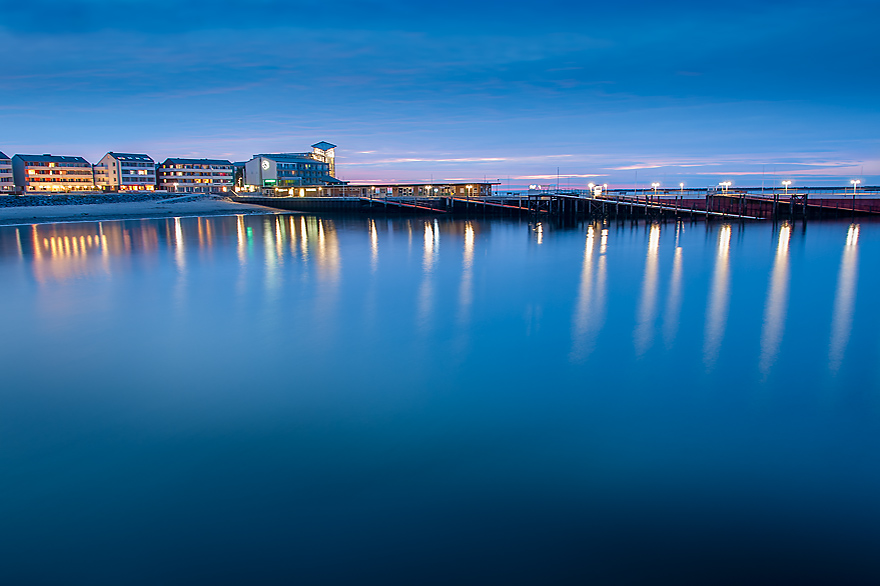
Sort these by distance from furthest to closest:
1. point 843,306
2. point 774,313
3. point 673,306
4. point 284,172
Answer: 1. point 284,172
2. point 843,306
3. point 673,306
4. point 774,313

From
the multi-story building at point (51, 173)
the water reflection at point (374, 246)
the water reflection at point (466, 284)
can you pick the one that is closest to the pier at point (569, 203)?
the water reflection at point (374, 246)

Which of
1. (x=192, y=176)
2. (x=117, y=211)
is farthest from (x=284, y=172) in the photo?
(x=117, y=211)

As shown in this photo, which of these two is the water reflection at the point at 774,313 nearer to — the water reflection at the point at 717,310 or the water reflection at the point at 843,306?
the water reflection at the point at 717,310

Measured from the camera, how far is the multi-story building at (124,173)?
74.1 metres

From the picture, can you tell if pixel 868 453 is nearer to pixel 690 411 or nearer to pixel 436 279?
pixel 690 411

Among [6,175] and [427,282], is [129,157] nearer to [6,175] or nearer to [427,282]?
[6,175]

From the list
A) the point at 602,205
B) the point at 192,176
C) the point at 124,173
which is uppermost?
the point at 124,173

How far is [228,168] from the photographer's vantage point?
7831 cm

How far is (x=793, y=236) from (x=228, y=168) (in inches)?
2845

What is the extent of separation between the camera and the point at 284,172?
214 ft

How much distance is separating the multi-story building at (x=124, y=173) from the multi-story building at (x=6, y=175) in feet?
31.7

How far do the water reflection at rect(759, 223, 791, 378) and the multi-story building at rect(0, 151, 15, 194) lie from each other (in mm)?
85510

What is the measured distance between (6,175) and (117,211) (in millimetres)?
43889

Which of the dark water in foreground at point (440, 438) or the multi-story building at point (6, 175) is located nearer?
the dark water in foreground at point (440, 438)
